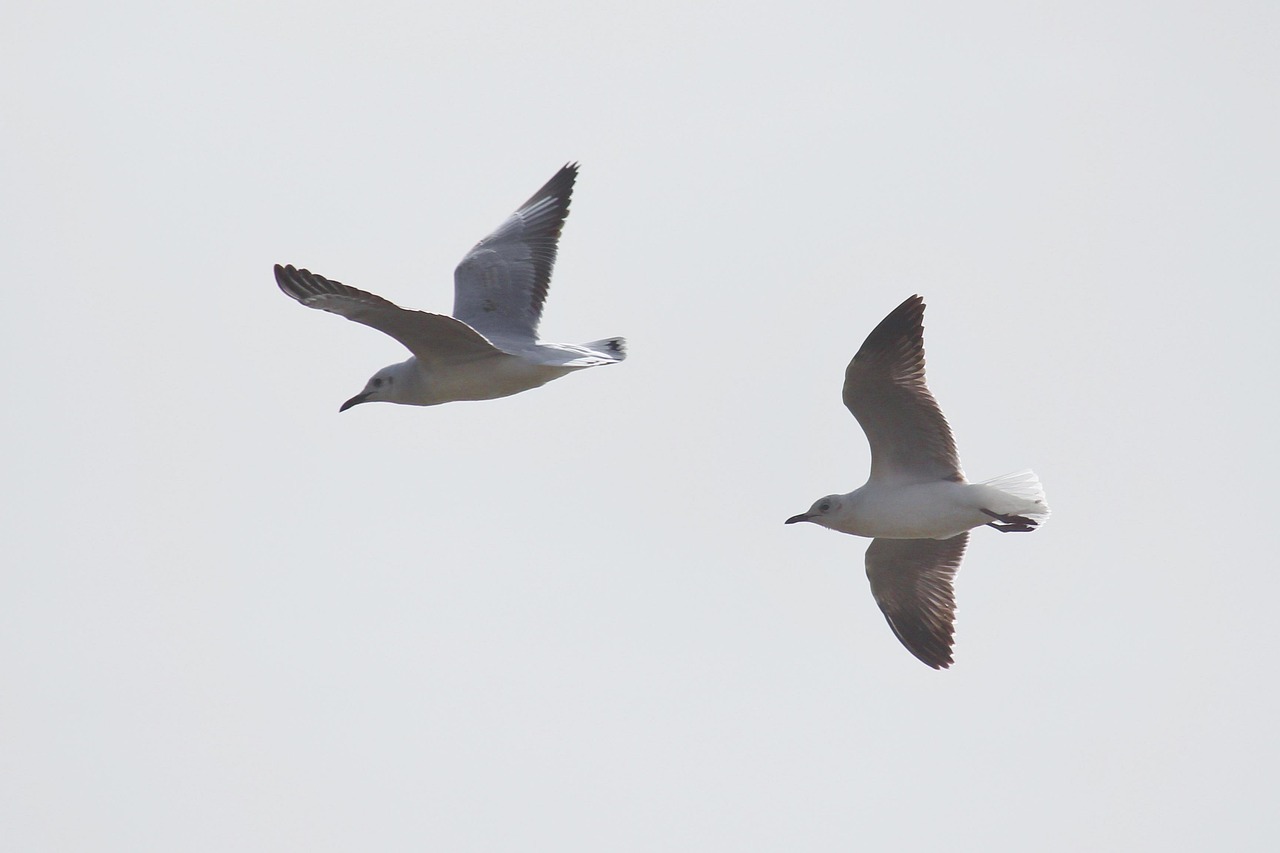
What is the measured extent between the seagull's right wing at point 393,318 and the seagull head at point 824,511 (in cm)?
234

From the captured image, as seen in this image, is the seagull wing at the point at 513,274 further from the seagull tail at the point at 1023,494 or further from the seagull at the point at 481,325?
the seagull tail at the point at 1023,494

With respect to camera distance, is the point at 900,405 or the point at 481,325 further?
the point at 481,325

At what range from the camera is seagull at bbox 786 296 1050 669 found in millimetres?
11812

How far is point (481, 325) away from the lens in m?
13.6

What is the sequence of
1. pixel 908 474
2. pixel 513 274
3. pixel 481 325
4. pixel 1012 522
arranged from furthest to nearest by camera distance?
1. pixel 513 274
2. pixel 481 325
3. pixel 908 474
4. pixel 1012 522

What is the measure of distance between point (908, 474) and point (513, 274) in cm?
368

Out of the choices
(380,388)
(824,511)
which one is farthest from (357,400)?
(824,511)

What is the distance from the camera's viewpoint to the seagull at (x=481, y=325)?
1132cm

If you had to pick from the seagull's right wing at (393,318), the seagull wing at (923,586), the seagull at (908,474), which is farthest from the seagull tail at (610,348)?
the seagull wing at (923,586)

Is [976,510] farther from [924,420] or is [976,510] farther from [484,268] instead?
[484,268]

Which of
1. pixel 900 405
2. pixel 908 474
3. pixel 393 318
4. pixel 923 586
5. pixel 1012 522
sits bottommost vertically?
pixel 923 586

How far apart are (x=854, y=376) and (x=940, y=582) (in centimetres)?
207

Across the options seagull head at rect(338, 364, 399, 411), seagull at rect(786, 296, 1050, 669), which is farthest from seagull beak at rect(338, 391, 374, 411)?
seagull at rect(786, 296, 1050, 669)

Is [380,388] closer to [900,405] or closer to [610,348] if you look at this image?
[610,348]
